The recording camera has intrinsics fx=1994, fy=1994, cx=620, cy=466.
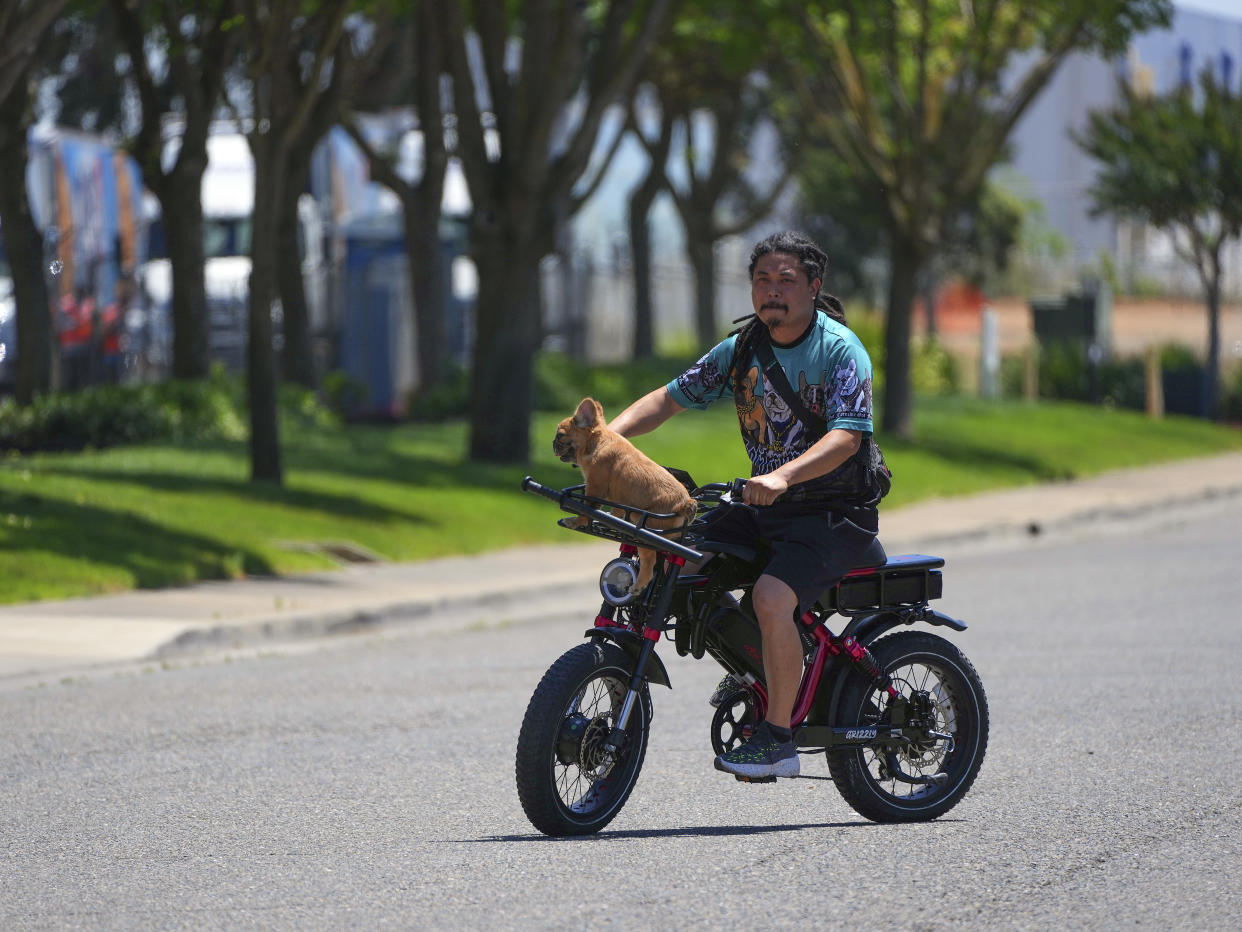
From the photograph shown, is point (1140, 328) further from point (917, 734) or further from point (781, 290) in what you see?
point (781, 290)

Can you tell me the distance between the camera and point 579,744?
20.7 feet

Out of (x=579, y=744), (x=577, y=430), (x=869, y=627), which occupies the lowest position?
(x=579, y=744)

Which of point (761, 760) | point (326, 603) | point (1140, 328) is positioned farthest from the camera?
point (1140, 328)

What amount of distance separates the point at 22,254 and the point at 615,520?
1732cm

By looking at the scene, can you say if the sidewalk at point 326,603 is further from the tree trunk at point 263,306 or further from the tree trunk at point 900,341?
the tree trunk at point 900,341

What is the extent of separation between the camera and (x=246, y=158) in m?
34.4

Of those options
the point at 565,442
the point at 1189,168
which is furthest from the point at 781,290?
the point at 1189,168

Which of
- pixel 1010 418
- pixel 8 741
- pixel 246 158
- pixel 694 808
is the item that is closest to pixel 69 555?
pixel 8 741

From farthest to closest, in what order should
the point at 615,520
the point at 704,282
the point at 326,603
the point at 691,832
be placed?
the point at 704,282
the point at 326,603
the point at 691,832
the point at 615,520

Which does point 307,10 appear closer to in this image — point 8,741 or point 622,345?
point 622,345

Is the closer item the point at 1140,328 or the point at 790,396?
the point at 790,396

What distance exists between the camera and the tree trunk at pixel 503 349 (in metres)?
20.7

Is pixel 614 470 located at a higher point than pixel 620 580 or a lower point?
higher

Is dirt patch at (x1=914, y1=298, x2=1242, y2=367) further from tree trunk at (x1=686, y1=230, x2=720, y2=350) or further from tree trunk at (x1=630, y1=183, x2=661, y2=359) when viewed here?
tree trunk at (x1=630, y1=183, x2=661, y2=359)
